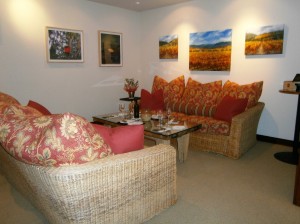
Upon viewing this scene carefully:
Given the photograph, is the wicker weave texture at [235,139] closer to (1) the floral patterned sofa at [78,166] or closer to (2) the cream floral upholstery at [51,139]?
(1) the floral patterned sofa at [78,166]

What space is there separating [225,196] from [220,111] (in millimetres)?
1504

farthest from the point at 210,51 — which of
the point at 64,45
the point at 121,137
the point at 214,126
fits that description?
the point at 121,137

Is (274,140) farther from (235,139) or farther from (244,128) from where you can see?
(235,139)

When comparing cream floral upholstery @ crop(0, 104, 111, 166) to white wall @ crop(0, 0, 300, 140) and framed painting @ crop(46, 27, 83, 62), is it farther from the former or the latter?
framed painting @ crop(46, 27, 83, 62)

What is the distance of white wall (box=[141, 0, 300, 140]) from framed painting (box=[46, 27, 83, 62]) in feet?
6.14

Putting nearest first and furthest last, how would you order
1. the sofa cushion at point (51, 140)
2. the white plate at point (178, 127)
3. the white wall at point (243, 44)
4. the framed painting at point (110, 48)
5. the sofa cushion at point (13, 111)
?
the sofa cushion at point (51, 140), the sofa cushion at point (13, 111), the white plate at point (178, 127), the white wall at point (243, 44), the framed painting at point (110, 48)

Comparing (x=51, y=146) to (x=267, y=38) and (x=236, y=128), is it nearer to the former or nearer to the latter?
(x=236, y=128)

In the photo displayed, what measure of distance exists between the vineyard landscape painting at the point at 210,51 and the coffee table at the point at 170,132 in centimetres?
172

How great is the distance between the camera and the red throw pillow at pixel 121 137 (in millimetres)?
1729

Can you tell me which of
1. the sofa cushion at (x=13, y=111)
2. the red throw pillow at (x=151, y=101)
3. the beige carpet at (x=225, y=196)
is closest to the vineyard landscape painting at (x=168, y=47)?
the red throw pillow at (x=151, y=101)

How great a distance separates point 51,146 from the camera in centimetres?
135

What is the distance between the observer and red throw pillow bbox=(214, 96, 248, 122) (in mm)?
3424

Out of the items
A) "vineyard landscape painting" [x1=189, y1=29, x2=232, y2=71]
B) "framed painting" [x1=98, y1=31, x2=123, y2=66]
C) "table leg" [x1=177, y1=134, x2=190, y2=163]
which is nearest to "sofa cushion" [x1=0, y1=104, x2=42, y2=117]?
"table leg" [x1=177, y1=134, x2=190, y2=163]

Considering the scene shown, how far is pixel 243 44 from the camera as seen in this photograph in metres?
4.10
